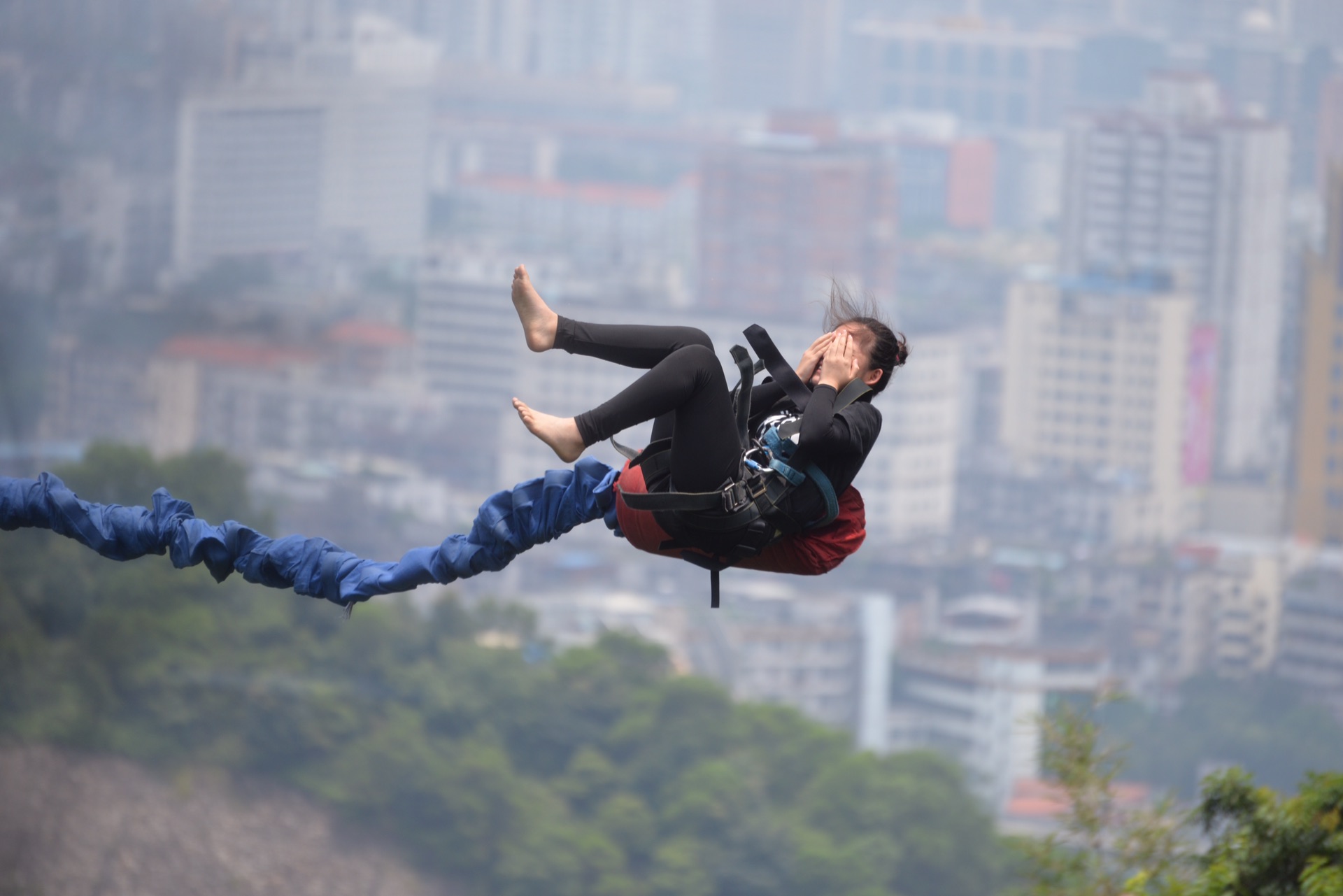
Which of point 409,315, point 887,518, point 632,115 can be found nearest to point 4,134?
point 409,315

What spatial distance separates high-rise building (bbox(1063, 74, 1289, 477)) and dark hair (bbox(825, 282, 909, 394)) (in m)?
67.0

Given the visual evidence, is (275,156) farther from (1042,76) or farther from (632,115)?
(1042,76)

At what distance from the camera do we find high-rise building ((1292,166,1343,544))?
6341cm

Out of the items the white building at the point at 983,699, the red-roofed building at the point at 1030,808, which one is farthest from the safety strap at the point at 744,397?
the white building at the point at 983,699

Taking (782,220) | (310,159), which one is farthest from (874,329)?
(310,159)

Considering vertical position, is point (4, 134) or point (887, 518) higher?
point (4, 134)

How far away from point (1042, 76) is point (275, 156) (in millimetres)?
50604

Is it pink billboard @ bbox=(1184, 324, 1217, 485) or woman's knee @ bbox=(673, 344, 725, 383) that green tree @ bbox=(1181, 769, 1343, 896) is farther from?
pink billboard @ bbox=(1184, 324, 1217, 485)

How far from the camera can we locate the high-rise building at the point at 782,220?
75.5 meters

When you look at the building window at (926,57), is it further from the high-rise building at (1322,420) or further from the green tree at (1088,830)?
the green tree at (1088,830)

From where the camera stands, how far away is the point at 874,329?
154 inches

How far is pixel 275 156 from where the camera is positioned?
74.7m

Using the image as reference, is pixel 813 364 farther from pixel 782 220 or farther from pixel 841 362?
pixel 782 220

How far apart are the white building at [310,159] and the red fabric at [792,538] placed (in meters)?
66.6
